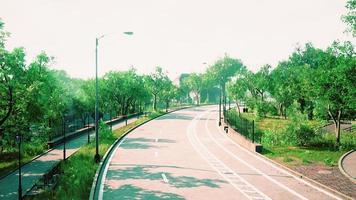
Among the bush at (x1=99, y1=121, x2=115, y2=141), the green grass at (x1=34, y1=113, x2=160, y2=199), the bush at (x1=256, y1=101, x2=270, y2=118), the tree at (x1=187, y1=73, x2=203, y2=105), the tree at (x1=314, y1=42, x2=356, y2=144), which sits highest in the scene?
the tree at (x1=187, y1=73, x2=203, y2=105)

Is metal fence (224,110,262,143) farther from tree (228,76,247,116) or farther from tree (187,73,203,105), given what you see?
tree (187,73,203,105)

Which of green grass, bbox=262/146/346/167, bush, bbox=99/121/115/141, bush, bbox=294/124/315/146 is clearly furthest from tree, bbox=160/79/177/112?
green grass, bbox=262/146/346/167

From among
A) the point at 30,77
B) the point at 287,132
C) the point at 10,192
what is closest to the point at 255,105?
the point at 287,132

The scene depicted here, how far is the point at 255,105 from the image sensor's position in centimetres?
5712

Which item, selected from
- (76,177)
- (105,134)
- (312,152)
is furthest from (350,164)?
(105,134)

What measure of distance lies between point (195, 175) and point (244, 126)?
14204 mm

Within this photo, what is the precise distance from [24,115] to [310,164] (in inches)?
821

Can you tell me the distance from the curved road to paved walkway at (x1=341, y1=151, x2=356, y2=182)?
10.3 feet

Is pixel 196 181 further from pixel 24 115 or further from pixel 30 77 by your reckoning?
pixel 30 77

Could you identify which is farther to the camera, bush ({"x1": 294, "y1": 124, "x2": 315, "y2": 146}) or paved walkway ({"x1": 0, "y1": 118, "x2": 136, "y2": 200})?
bush ({"x1": 294, "y1": 124, "x2": 315, "y2": 146})

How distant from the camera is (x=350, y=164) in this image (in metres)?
21.0

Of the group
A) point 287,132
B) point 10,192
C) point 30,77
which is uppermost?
point 30,77

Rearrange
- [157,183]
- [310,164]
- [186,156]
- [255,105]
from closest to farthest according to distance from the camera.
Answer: [157,183] < [310,164] < [186,156] < [255,105]

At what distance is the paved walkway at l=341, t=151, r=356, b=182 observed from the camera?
18533 mm
